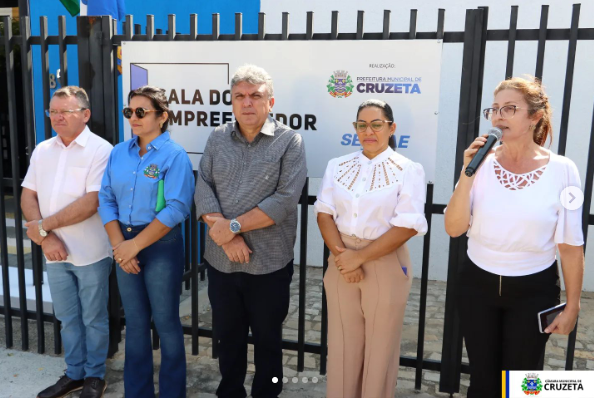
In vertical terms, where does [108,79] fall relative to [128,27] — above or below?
below

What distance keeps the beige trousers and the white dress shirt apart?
1545 millimetres

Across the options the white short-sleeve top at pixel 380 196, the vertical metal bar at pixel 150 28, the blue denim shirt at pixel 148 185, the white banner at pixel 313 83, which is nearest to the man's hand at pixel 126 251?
the blue denim shirt at pixel 148 185

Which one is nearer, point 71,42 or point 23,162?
point 71,42

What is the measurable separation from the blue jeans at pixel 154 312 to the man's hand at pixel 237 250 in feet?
1.35

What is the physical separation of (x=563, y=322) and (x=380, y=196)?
3.27 ft

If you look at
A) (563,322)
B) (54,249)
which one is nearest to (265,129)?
(54,249)

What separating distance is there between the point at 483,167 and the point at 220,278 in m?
1.54

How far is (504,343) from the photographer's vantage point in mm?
2371

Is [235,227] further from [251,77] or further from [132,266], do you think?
[251,77]

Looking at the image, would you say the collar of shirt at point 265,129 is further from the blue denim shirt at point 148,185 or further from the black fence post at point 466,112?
the black fence post at point 466,112

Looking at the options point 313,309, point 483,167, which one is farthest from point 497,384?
point 313,309

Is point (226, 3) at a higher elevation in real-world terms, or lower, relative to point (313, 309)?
higher

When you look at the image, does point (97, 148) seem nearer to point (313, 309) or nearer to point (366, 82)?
point (366, 82)

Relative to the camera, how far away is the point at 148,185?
287 cm
